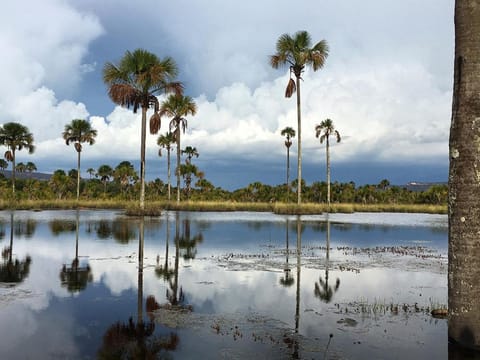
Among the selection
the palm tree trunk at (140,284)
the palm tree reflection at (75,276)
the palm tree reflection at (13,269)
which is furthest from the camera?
the palm tree reflection at (13,269)

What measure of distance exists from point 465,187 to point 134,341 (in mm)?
5262

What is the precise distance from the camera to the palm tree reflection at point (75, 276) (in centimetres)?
1015

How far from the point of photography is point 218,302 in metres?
9.02

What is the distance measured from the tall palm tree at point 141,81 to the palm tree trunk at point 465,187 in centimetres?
3023

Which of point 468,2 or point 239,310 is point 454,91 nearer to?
point 468,2

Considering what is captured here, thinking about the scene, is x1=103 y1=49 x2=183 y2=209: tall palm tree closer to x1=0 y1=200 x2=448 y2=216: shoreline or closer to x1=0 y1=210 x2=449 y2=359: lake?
x1=0 y1=200 x2=448 y2=216: shoreline

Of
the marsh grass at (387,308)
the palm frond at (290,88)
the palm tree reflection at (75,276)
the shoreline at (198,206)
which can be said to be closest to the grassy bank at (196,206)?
the shoreline at (198,206)

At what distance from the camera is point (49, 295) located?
922cm

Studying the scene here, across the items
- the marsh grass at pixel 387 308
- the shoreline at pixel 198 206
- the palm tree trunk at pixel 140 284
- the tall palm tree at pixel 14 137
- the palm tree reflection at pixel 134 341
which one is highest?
the tall palm tree at pixel 14 137

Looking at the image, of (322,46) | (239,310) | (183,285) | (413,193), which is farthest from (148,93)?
(413,193)

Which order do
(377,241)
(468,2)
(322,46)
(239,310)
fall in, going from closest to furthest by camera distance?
1. (468,2)
2. (239,310)
3. (377,241)
4. (322,46)

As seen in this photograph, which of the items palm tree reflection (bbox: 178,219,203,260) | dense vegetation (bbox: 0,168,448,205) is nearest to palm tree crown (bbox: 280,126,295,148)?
dense vegetation (bbox: 0,168,448,205)

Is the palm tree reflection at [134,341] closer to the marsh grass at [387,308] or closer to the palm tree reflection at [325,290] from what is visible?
the marsh grass at [387,308]

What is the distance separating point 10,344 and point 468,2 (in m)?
8.28
